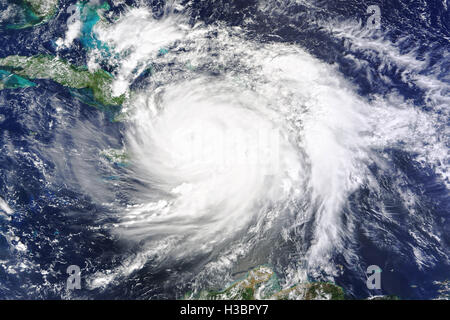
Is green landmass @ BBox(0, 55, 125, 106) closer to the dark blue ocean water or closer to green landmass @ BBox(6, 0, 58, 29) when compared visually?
the dark blue ocean water

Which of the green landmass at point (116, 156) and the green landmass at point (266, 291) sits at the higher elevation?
the green landmass at point (116, 156)

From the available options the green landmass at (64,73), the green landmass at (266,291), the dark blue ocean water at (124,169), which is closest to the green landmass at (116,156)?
the dark blue ocean water at (124,169)

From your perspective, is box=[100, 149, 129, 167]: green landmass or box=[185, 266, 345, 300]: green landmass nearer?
box=[185, 266, 345, 300]: green landmass

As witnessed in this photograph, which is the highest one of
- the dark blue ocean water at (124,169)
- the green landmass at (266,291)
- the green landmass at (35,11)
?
the green landmass at (35,11)

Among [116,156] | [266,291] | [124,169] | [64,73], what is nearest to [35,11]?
[64,73]

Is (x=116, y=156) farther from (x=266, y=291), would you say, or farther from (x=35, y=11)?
(x=266, y=291)

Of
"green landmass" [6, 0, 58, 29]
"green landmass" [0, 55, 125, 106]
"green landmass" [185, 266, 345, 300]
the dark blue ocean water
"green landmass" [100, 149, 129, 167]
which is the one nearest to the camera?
"green landmass" [185, 266, 345, 300]

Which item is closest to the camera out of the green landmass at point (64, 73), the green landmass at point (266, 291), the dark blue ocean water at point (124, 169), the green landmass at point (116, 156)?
the green landmass at point (266, 291)

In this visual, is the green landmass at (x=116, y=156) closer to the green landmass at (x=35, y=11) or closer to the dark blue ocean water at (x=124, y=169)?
the dark blue ocean water at (x=124, y=169)

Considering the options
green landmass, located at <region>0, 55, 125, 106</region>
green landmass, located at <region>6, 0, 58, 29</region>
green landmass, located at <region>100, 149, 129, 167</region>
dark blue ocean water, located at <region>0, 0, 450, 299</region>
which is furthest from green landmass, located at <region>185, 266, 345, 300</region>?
green landmass, located at <region>6, 0, 58, 29</region>
